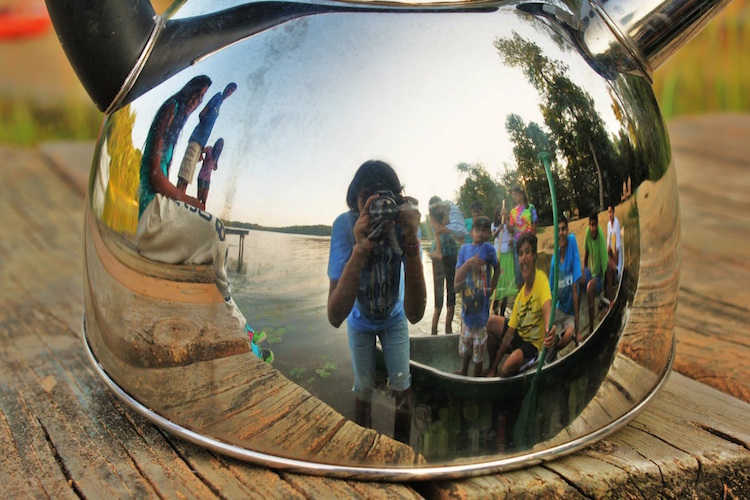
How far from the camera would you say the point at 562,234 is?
91cm

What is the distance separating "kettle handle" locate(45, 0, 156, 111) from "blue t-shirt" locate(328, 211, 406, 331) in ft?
1.23

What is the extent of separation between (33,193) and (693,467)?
2.09 meters

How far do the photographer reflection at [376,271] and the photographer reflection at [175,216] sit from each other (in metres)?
0.11

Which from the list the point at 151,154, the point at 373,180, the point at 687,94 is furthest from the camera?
the point at 687,94

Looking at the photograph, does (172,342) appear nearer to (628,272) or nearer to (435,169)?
(435,169)

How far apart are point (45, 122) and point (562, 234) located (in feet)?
12.7

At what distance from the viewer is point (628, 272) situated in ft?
3.25

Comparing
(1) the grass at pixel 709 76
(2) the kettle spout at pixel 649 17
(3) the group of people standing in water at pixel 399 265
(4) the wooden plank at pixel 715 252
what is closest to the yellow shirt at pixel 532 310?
(3) the group of people standing in water at pixel 399 265

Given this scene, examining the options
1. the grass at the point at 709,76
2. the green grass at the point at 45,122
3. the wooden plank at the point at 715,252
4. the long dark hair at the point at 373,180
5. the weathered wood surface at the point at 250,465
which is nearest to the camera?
the long dark hair at the point at 373,180

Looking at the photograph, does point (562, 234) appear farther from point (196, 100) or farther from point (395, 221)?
point (196, 100)

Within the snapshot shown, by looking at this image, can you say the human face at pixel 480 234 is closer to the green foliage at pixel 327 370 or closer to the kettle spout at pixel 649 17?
the green foliage at pixel 327 370

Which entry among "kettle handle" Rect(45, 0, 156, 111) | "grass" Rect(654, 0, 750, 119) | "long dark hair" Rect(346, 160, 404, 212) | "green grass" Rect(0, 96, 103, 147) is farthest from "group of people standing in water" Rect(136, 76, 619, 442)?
"green grass" Rect(0, 96, 103, 147)

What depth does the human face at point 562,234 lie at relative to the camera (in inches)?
35.7

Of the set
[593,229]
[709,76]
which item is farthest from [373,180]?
[709,76]
